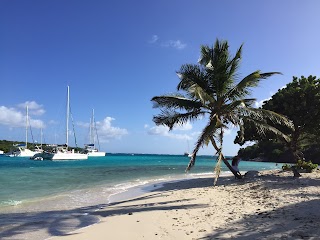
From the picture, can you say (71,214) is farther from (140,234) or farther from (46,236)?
(140,234)

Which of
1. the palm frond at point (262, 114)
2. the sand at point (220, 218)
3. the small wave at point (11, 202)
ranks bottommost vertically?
the small wave at point (11, 202)

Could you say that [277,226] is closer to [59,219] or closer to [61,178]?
[59,219]

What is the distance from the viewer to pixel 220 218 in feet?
26.9

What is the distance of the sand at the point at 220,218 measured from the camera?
6.68m

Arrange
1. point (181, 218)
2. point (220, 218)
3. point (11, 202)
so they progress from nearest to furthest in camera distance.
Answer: point (220, 218)
point (181, 218)
point (11, 202)

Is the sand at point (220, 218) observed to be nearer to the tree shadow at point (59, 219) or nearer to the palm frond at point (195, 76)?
the tree shadow at point (59, 219)

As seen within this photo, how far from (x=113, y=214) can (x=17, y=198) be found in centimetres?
764

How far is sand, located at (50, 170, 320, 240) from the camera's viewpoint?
6676 mm

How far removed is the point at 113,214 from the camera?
35.0 feet

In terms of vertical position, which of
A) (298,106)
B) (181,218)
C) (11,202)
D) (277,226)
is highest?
(298,106)

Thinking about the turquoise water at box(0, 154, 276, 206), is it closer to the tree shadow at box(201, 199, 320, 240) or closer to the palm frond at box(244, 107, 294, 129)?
the palm frond at box(244, 107, 294, 129)

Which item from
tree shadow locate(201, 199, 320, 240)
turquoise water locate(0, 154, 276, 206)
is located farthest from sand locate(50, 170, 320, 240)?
turquoise water locate(0, 154, 276, 206)

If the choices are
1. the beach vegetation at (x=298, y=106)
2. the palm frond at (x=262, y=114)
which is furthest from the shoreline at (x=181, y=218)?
the beach vegetation at (x=298, y=106)

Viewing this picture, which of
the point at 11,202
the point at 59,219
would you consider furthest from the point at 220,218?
the point at 11,202
